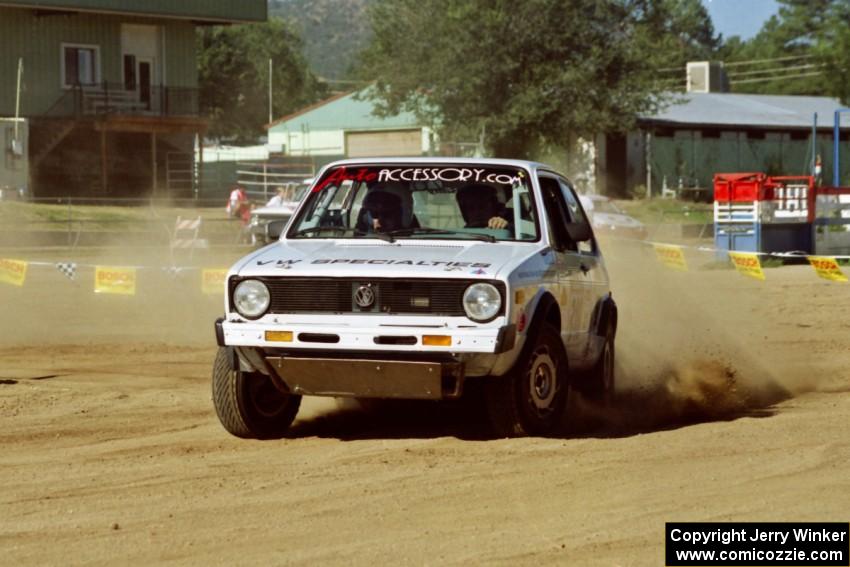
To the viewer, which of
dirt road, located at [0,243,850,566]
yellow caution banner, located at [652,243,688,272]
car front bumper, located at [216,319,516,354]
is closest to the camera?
dirt road, located at [0,243,850,566]

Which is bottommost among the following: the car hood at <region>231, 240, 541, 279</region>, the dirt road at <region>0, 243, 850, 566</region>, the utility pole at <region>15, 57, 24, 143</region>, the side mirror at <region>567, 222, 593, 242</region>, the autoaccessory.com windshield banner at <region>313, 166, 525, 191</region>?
the dirt road at <region>0, 243, 850, 566</region>

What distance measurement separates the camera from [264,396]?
8.78 m

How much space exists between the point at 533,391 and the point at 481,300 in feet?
2.61

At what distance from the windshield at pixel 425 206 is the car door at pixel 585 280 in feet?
1.85

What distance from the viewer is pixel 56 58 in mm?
45875

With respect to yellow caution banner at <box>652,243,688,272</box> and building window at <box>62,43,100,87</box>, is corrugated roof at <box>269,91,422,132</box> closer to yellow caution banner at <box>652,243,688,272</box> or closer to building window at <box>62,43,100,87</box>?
building window at <box>62,43,100,87</box>

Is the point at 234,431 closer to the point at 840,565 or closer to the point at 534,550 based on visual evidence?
the point at 534,550

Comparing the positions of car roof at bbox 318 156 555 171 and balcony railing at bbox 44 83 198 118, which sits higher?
balcony railing at bbox 44 83 198 118

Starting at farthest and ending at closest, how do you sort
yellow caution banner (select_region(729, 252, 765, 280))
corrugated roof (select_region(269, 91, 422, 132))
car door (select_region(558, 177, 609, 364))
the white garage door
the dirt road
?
corrugated roof (select_region(269, 91, 422, 132)) → the white garage door → yellow caution banner (select_region(729, 252, 765, 280)) → car door (select_region(558, 177, 609, 364)) → the dirt road

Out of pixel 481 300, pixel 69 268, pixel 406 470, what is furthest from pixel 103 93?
pixel 406 470

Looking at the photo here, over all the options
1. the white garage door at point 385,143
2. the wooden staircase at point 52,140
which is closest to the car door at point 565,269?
the wooden staircase at point 52,140

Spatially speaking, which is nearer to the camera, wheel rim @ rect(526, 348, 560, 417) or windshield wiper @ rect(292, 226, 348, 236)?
wheel rim @ rect(526, 348, 560, 417)

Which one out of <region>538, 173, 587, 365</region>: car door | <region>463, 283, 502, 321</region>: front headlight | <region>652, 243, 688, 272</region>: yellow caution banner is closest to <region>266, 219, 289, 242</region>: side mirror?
<region>538, 173, 587, 365</region>: car door

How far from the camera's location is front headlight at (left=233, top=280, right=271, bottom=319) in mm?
8156
